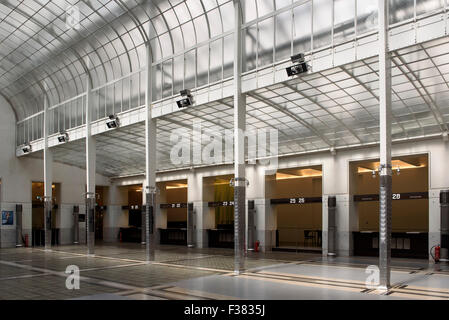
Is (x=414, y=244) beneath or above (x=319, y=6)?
beneath

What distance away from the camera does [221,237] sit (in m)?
42.4

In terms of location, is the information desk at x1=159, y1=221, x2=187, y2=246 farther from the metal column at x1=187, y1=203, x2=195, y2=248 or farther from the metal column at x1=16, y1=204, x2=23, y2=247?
the metal column at x1=16, y1=204, x2=23, y2=247

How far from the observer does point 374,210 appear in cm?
4453

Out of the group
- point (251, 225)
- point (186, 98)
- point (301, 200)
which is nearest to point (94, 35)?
point (186, 98)

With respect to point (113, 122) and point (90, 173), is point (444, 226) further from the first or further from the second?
point (90, 173)

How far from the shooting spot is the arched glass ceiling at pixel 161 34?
23.0m

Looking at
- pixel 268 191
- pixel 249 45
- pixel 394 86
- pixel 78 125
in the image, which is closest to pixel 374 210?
pixel 268 191

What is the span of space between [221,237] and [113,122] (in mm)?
15201

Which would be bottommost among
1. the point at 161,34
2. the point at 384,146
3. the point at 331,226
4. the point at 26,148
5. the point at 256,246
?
the point at 256,246

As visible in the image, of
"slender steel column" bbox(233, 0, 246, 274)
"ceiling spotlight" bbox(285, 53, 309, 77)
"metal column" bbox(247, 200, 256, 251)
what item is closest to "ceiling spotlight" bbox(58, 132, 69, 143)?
"metal column" bbox(247, 200, 256, 251)

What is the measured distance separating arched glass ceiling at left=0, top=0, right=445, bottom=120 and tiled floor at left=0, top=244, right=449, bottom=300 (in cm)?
1148
